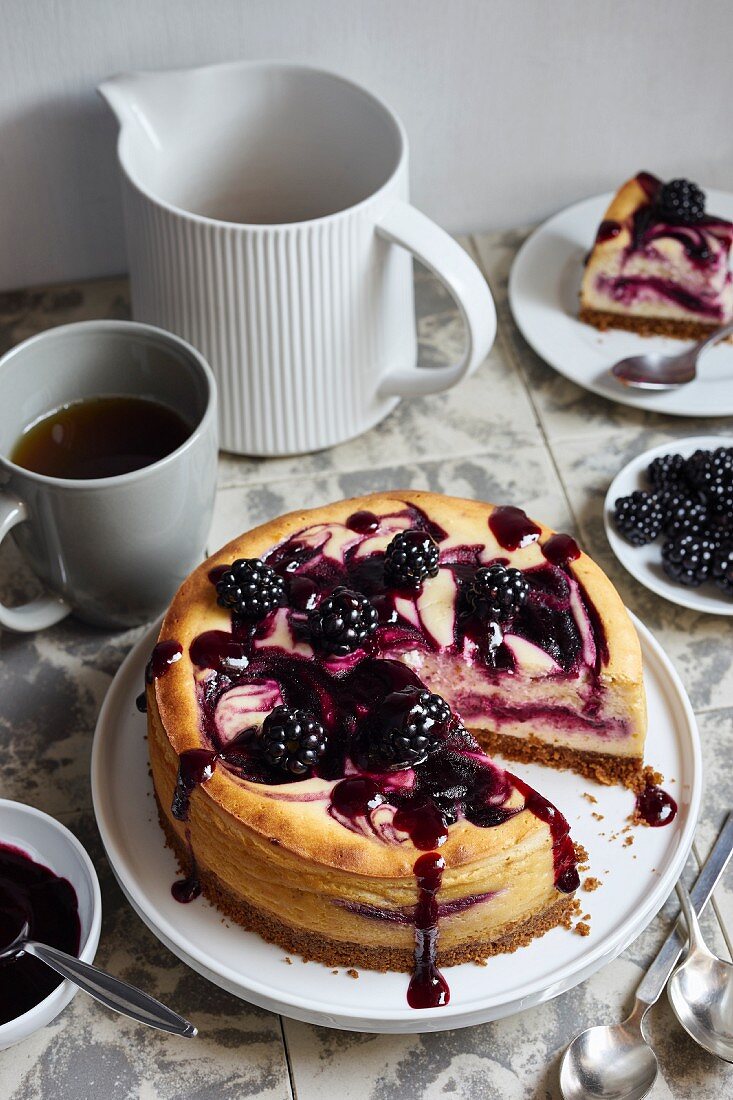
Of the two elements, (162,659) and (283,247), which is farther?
→ (283,247)

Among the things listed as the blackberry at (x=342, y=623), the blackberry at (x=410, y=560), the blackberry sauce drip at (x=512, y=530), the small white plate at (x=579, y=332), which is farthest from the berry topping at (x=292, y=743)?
the small white plate at (x=579, y=332)

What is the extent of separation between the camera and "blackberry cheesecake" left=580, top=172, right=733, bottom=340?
220 cm

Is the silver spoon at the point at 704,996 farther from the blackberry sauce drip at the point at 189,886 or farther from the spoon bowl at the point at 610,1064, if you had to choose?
the blackberry sauce drip at the point at 189,886

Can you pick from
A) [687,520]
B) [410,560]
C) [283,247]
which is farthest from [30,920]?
[687,520]

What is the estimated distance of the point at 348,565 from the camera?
65.2 inches

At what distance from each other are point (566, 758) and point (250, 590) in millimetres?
489

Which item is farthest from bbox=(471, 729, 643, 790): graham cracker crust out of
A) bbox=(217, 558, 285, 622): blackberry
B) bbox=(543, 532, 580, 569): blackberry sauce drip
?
bbox=(217, 558, 285, 622): blackberry

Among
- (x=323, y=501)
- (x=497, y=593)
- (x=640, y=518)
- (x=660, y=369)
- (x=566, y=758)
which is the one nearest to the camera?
(x=497, y=593)

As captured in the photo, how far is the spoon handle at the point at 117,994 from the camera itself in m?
1.37

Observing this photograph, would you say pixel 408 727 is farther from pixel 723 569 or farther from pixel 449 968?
pixel 723 569

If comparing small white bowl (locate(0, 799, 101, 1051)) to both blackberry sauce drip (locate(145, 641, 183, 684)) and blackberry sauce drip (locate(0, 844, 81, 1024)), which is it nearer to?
blackberry sauce drip (locate(0, 844, 81, 1024))

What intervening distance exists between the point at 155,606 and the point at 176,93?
2.71ft

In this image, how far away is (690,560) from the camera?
→ 1.84m

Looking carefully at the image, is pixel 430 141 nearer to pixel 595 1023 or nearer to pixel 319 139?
pixel 319 139
